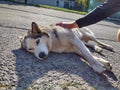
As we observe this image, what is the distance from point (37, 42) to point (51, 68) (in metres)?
0.78

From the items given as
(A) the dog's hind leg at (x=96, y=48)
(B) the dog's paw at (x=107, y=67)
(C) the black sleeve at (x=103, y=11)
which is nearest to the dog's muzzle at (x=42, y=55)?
(C) the black sleeve at (x=103, y=11)

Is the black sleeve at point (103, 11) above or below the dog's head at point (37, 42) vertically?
Answer: above

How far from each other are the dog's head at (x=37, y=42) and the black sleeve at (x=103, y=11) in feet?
2.31

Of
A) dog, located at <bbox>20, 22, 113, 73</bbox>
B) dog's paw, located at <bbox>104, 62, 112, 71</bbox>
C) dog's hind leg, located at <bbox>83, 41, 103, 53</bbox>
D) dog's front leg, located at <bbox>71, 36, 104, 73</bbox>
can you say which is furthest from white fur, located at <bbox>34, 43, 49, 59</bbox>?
dog's hind leg, located at <bbox>83, 41, 103, 53</bbox>

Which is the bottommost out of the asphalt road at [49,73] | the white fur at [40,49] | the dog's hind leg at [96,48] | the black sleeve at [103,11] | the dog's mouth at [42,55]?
the dog's hind leg at [96,48]

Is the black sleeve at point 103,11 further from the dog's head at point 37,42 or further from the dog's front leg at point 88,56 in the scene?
the dog's head at point 37,42

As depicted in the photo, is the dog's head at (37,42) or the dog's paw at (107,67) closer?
the dog's paw at (107,67)

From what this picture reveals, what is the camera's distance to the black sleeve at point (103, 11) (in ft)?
12.7

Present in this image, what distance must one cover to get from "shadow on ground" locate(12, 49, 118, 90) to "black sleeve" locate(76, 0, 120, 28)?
25.9 inches

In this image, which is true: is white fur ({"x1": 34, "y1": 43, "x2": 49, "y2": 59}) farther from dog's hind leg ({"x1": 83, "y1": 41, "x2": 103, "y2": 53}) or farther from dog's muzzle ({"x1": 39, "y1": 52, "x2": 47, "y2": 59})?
dog's hind leg ({"x1": 83, "y1": 41, "x2": 103, "y2": 53})

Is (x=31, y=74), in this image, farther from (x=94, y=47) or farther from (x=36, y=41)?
(x=94, y=47)

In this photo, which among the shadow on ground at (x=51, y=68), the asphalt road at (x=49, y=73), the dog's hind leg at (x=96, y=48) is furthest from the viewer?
the dog's hind leg at (x=96, y=48)

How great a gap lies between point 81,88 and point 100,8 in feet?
4.13

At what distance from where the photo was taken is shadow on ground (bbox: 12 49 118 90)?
11.5ft
